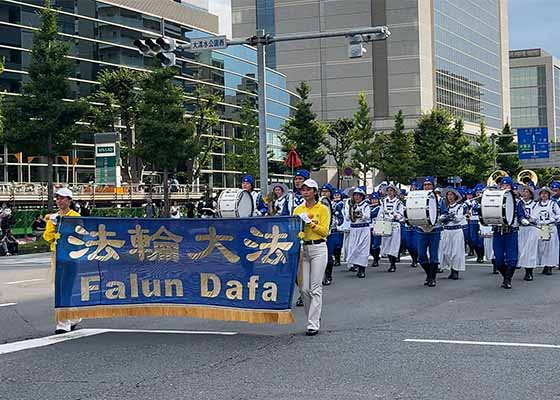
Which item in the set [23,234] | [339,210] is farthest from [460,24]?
[339,210]

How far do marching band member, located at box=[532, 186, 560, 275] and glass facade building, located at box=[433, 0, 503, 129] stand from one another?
7655cm

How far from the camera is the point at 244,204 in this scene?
15852mm

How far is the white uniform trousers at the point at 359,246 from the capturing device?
53.0 ft

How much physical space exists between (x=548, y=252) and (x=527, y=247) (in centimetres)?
133

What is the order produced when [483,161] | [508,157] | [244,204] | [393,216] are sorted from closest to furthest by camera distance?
[244,204]
[393,216]
[483,161]
[508,157]

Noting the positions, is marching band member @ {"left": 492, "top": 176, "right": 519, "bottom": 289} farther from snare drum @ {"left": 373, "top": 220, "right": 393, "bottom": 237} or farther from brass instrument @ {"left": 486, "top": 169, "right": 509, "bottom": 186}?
snare drum @ {"left": 373, "top": 220, "right": 393, "bottom": 237}

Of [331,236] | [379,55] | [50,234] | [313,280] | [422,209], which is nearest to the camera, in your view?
[313,280]

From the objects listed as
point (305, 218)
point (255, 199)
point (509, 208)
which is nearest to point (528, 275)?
point (509, 208)

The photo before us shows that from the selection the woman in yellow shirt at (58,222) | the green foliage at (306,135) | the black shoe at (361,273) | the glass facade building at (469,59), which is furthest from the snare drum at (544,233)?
the glass facade building at (469,59)

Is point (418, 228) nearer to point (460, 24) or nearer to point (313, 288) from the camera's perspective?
point (313, 288)

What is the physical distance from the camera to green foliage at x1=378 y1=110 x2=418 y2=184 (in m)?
59.1

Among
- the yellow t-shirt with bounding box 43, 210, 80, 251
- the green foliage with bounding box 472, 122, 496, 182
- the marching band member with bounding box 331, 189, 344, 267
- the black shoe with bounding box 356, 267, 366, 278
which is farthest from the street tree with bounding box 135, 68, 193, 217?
the green foliage with bounding box 472, 122, 496, 182

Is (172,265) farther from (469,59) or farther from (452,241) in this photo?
→ (469,59)

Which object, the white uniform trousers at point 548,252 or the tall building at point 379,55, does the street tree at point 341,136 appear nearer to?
the tall building at point 379,55
